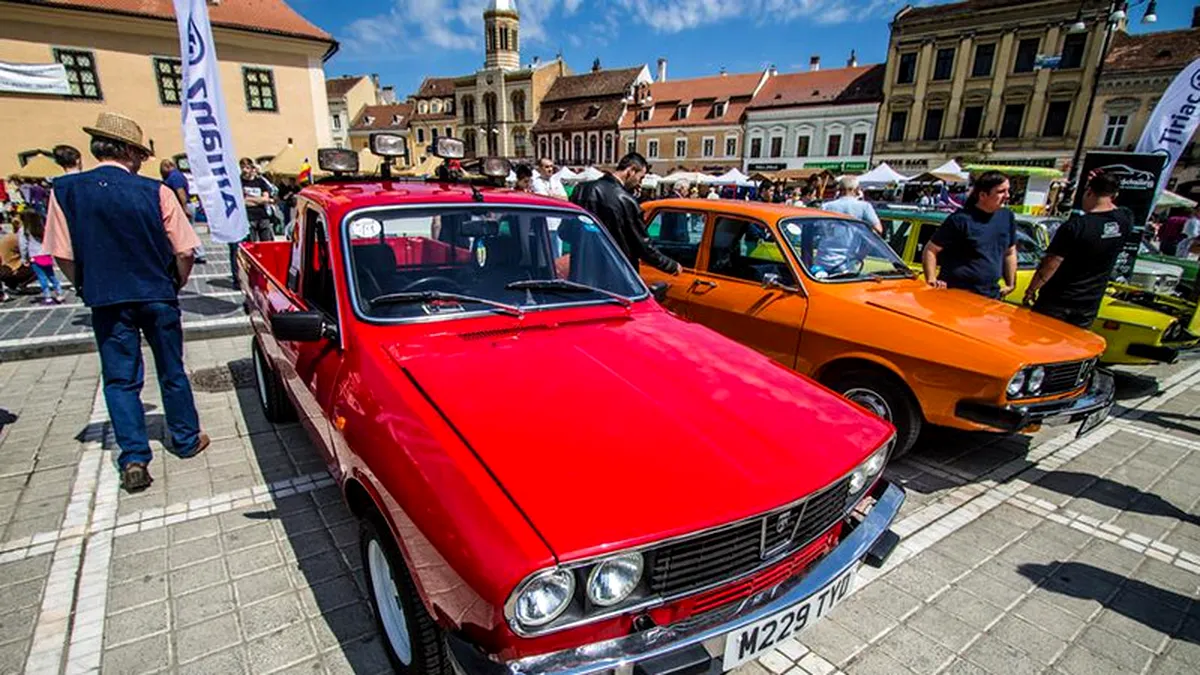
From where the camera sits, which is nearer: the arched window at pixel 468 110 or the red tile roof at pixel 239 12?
the red tile roof at pixel 239 12

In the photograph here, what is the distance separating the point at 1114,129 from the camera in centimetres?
3184

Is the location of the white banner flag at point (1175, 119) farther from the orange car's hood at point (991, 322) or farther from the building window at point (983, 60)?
the building window at point (983, 60)

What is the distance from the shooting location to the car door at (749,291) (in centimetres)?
429

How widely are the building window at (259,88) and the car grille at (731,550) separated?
2846 centimetres

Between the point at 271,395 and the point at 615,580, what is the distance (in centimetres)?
381

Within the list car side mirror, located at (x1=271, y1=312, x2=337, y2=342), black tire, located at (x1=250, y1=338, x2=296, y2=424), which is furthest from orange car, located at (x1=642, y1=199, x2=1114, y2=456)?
black tire, located at (x1=250, y1=338, x2=296, y2=424)

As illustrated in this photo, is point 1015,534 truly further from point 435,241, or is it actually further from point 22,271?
point 22,271

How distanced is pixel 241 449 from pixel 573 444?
3.42 metres

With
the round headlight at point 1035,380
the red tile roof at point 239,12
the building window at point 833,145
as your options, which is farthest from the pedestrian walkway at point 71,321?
the building window at point 833,145

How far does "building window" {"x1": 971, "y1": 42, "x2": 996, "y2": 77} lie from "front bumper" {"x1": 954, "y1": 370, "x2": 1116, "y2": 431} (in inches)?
1647

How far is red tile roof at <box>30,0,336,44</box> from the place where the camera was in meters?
20.6

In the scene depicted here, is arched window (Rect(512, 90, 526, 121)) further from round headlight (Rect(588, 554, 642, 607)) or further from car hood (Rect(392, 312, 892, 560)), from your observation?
round headlight (Rect(588, 554, 642, 607))

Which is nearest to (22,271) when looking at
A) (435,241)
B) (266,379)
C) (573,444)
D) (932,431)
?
(266,379)

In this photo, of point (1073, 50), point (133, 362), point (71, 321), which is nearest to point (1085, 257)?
point (133, 362)
